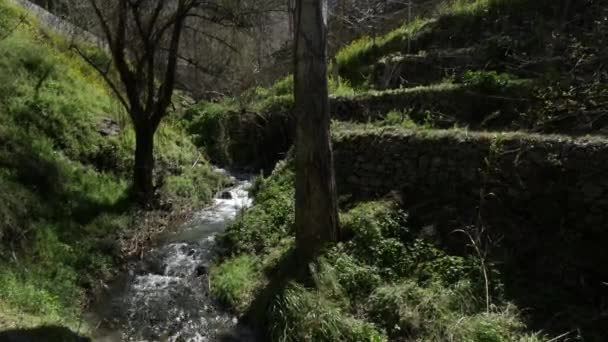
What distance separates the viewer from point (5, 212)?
645 cm

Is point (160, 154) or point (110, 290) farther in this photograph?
point (160, 154)

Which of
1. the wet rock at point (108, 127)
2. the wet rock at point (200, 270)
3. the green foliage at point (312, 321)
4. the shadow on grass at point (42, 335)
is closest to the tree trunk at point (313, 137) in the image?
the green foliage at point (312, 321)

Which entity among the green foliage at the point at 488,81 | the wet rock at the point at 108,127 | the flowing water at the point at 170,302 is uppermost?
the green foliage at the point at 488,81

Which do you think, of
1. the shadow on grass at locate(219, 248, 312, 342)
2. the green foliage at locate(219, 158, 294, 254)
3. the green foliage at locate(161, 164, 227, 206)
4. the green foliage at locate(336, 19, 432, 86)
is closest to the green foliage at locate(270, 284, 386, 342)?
the shadow on grass at locate(219, 248, 312, 342)

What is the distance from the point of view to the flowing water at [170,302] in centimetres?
570

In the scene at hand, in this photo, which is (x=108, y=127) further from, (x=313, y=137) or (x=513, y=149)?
(x=513, y=149)

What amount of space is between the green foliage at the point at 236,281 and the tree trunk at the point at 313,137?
0.90m

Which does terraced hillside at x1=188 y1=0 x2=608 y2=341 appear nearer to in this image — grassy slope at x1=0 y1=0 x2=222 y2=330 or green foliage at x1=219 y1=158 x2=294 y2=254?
green foliage at x1=219 y1=158 x2=294 y2=254

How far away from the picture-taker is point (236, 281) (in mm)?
6543

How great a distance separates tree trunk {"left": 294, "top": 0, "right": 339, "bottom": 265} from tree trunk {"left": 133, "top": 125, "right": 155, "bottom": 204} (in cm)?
473

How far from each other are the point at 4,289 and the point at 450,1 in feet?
47.2

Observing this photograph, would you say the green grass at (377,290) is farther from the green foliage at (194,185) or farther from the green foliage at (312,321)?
the green foliage at (194,185)

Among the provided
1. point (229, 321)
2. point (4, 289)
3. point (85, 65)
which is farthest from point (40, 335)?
point (85, 65)

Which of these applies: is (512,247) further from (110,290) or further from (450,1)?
(450,1)
